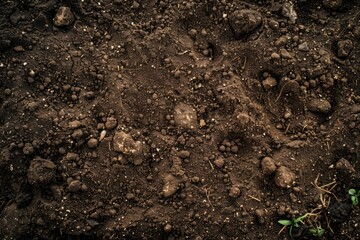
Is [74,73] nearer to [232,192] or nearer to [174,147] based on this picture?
[174,147]

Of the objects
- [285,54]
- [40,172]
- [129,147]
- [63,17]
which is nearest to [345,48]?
[285,54]

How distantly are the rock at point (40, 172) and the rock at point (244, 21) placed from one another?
1.58 m

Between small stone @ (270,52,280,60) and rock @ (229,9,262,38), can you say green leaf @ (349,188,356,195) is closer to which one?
small stone @ (270,52,280,60)

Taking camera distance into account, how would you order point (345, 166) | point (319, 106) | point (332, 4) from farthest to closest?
point (332, 4)
point (319, 106)
point (345, 166)

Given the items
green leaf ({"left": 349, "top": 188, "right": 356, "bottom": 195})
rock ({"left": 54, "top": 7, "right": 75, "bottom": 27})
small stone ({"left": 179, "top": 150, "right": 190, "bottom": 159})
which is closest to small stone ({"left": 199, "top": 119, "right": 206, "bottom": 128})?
small stone ({"left": 179, "top": 150, "right": 190, "bottom": 159})

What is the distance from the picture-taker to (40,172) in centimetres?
206

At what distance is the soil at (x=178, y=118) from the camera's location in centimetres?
209

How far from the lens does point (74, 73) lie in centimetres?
227

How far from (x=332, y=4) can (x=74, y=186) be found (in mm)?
2210

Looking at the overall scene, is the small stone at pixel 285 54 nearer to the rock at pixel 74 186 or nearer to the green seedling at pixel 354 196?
the green seedling at pixel 354 196

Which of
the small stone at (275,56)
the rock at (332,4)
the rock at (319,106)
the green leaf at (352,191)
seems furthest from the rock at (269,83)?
the green leaf at (352,191)

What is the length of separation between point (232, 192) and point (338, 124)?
86 centimetres

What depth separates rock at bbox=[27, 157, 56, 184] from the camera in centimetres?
206

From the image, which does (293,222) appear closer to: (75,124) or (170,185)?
(170,185)
